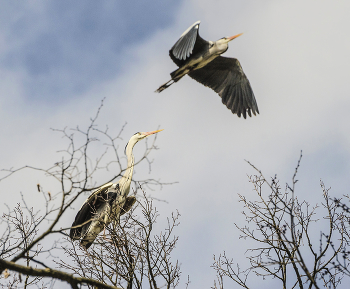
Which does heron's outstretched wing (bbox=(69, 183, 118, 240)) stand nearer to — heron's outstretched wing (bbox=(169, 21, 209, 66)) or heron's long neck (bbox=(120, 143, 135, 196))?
heron's long neck (bbox=(120, 143, 135, 196))

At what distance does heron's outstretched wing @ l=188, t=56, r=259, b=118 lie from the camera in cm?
861

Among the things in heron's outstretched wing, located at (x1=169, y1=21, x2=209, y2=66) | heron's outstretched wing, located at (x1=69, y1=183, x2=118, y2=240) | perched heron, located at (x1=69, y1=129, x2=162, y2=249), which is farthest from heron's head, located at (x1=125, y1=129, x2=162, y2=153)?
heron's outstretched wing, located at (x1=169, y1=21, x2=209, y2=66)

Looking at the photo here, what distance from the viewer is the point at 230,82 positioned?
29.4 ft

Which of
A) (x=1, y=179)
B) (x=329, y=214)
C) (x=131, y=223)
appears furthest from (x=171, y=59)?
(x=1, y=179)

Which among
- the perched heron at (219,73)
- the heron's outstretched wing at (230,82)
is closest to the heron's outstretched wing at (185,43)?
the perched heron at (219,73)

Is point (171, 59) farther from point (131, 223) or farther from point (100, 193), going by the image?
point (131, 223)

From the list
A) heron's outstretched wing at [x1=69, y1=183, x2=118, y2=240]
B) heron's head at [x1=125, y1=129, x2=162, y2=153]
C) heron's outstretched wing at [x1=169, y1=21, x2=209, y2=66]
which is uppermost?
heron's outstretched wing at [x1=169, y1=21, x2=209, y2=66]

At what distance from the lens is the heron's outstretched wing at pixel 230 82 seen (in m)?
8.61

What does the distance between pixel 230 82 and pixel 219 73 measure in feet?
1.10

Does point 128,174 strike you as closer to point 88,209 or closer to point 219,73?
point 88,209

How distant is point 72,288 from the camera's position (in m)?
2.93

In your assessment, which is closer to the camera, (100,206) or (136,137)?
(100,206)

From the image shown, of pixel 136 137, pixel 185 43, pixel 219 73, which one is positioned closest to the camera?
pixel 185 43

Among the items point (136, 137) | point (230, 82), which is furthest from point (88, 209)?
point (230, 82)
